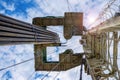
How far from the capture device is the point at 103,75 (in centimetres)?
988

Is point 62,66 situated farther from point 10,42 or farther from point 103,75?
point 10,42

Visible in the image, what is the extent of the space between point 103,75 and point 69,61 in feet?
26.4

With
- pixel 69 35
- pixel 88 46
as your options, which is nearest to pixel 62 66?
pixel 69 35

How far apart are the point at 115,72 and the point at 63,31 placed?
9856 mm

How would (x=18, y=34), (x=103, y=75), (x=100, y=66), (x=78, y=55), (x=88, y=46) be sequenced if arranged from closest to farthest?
1. (x=18, y=34)
2. (x=103, y=75)
3. (x=100, y=66)
4. (x=88, y=46)
5. (x=78, y=55)

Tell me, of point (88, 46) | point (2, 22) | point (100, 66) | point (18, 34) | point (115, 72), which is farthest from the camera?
point (88, 46)

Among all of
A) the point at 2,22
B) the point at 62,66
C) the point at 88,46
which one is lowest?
the point at 62,66

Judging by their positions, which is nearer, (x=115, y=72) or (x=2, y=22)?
(x=2, y=22)

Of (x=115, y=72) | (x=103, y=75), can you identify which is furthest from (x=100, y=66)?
(x=115, y=72)

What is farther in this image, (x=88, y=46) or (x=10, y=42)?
(x=88, y=46)

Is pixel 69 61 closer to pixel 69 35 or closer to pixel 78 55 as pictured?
pixel 78 55

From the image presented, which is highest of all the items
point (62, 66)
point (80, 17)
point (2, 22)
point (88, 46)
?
point (80, 17)

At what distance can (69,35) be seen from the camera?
60.7 feet

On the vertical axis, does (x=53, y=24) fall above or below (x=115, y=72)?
above
